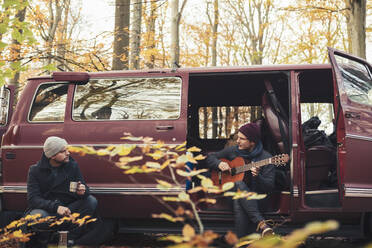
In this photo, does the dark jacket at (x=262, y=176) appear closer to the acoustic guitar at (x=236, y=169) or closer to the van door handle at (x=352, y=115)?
the acoustic guitar at (x=236, y=169)

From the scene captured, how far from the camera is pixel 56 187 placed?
4.62 metres

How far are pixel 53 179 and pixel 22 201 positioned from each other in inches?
28.2

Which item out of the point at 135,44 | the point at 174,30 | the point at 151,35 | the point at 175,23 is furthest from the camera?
the point at 151,35

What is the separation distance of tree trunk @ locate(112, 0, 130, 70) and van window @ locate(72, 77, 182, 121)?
348 cm

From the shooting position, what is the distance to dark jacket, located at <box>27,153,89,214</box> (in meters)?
4.50

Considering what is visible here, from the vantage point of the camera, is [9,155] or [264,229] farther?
[9,155]

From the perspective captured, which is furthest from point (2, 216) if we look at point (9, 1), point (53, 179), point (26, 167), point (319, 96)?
point (319, 96)

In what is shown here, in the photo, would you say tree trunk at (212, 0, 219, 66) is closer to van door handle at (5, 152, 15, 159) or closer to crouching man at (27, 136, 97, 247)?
van door handle at (5, 152, 15, 159)

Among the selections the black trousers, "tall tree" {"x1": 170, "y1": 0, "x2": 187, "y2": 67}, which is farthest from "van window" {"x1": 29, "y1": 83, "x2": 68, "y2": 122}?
"tall tree" {"x1": 170, "y1": 0, "x2": 187, "y2": 67}

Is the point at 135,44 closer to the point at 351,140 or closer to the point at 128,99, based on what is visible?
the point at 128,99

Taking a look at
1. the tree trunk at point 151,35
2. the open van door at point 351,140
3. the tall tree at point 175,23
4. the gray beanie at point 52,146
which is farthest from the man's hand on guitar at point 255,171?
the tree trunk at point 151,35

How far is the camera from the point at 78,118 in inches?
198

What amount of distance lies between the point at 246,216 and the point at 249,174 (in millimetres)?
587

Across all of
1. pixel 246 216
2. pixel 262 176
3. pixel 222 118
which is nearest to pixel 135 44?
pixel 222 118
